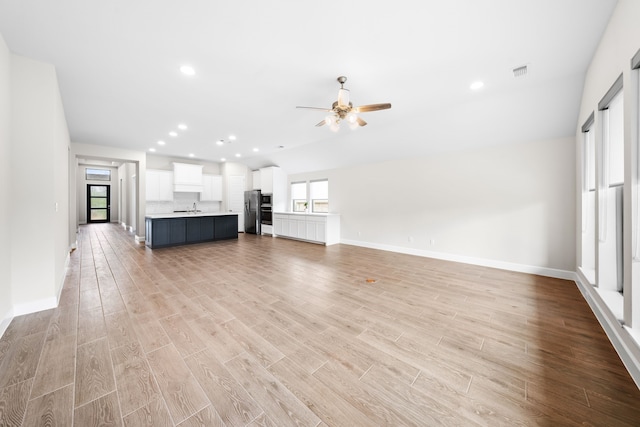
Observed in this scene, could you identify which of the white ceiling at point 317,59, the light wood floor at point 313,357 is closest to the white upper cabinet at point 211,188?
the white ceiling at point 317,59

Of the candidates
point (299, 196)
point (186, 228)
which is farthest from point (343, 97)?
point (186, 228)

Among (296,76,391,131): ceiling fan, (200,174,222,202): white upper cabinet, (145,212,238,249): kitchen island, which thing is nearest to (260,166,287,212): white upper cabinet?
(145,212,238,249): kitchen island

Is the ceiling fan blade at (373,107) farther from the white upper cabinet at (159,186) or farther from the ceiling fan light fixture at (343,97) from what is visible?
the white upper cabinet at (159,186)

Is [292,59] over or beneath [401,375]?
over

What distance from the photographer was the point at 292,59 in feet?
8.38

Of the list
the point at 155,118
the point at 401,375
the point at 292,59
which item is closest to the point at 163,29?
the point at 292,59

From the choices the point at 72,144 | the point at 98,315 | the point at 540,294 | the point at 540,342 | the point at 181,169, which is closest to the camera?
the point at 540,342

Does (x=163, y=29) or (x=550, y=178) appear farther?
(x=550, y=178)

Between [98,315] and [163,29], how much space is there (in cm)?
297

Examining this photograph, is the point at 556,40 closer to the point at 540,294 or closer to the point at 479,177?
the point at 479,177

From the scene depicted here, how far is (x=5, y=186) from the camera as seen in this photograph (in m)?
2.28

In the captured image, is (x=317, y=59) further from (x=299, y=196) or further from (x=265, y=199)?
(x=265, y=199)

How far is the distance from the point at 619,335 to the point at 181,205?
1000cm

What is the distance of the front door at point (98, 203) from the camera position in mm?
12047
